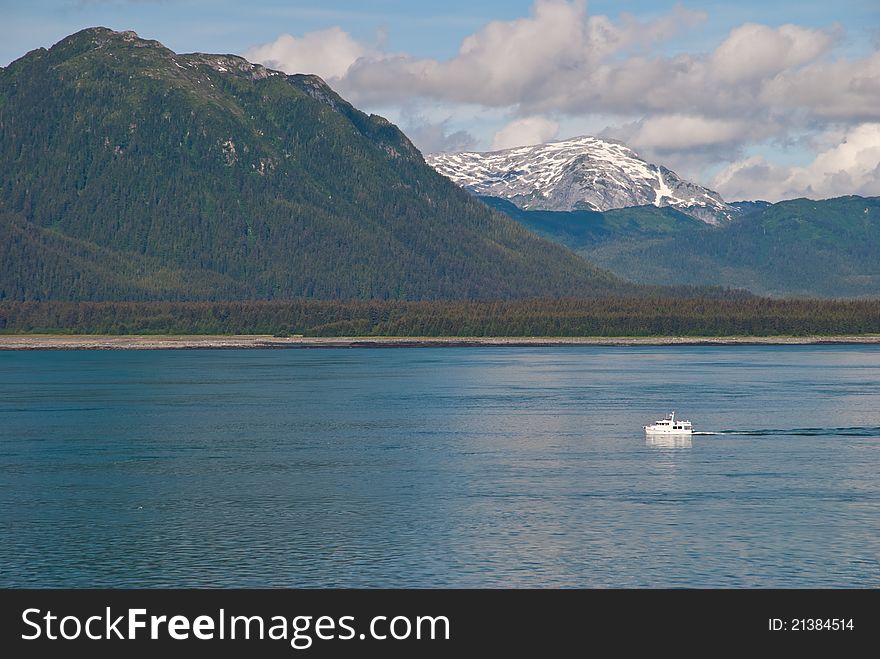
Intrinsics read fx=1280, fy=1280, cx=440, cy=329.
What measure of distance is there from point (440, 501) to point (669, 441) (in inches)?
1782

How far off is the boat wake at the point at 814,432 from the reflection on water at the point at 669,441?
271 inches

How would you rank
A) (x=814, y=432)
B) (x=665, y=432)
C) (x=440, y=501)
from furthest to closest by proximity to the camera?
(x=814, y=432) → (x=665, y=432) → (x=440, y=501)

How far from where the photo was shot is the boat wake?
140m

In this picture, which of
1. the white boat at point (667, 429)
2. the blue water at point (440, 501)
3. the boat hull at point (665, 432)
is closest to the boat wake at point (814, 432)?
the blue water at point (440, 501)

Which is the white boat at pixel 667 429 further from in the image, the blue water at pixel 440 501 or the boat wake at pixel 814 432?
the boat wake at pixel 814 432

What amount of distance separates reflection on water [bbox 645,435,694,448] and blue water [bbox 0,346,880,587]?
115cm

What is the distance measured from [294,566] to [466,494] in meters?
28.2

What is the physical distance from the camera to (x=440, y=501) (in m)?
96.3

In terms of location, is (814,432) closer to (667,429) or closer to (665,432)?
(667,429)

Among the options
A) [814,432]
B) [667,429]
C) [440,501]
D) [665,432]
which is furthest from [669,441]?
[440,501]

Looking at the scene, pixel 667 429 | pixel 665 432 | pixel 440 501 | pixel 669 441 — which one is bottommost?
pixel 440 501

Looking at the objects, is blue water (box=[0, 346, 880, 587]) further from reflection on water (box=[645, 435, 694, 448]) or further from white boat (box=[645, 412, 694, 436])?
white boat (box=[645, 412, 694, 436])
